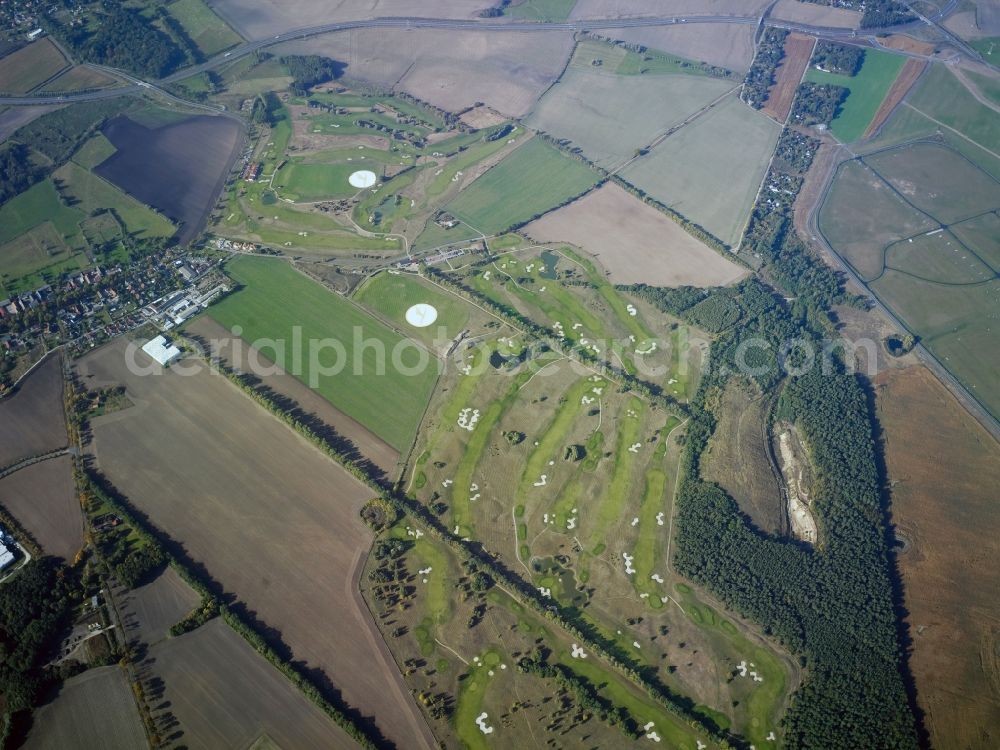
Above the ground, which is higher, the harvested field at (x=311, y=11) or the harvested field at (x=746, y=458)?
the harvested field at (x=311, y=11)

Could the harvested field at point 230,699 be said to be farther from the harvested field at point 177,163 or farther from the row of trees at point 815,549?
the harvested field at point 177,163

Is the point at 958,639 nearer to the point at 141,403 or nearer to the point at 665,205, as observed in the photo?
the point at 665,205

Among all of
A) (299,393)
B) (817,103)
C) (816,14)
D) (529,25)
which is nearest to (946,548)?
(299,393)

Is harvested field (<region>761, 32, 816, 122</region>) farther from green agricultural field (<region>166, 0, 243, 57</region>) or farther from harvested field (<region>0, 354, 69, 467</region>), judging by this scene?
harvested field (<region>0, 354, 69, 467</region>)

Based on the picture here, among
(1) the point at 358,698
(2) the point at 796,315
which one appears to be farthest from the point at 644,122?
(1) the point at 358,698

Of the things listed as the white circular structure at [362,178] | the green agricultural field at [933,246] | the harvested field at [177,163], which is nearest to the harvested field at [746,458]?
the green agricultural field at [933,246]
